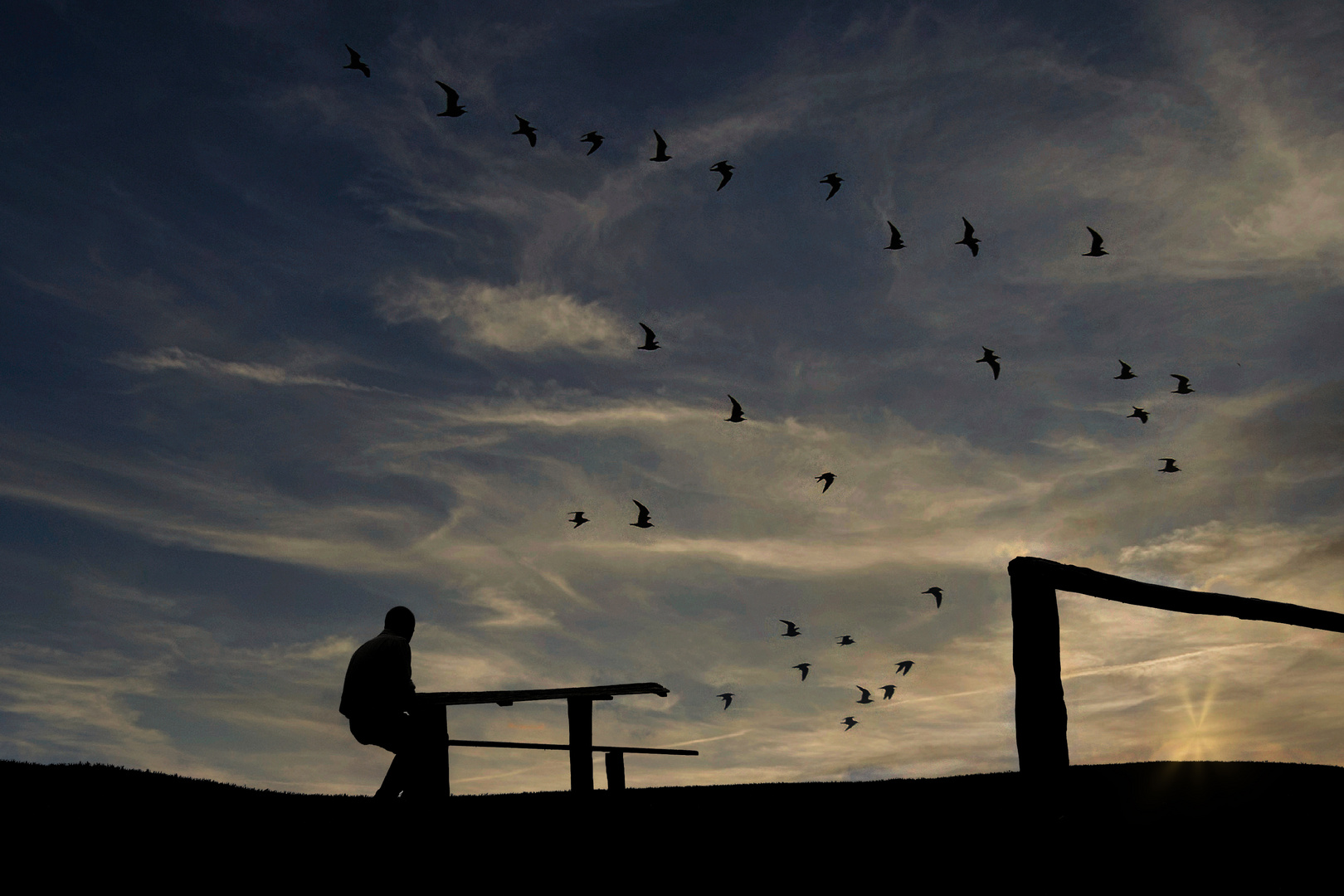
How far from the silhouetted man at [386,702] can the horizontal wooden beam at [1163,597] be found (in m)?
6.66

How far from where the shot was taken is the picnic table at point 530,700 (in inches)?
512

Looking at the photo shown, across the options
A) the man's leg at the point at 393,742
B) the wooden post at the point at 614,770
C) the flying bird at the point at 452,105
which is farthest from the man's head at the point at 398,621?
the flying bird at the point at 452,105

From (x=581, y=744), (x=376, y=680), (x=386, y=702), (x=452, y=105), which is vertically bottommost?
(x=581, y=744)

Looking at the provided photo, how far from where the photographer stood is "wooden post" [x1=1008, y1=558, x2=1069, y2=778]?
781 centimetres

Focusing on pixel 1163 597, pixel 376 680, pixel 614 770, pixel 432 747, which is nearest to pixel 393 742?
pixel 376 680

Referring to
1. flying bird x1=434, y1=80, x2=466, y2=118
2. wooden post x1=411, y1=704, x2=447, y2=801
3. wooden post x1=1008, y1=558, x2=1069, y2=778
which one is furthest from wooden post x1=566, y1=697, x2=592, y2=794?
flying bird x1=434, y1=80, x2=466, y2=118

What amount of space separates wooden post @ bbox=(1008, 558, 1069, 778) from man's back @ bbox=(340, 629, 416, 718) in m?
6.60

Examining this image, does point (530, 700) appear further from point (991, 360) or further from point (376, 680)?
point (991, 360)

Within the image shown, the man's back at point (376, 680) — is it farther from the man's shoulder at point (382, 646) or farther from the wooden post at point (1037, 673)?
the wooden post at point (1037, 673)

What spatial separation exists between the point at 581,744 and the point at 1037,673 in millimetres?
7310

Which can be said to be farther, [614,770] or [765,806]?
[614,770]

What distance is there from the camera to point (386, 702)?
11773 mm

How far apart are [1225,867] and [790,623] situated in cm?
2430

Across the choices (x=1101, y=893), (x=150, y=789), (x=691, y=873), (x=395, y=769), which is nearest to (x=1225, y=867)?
(x=1101, y=893)
